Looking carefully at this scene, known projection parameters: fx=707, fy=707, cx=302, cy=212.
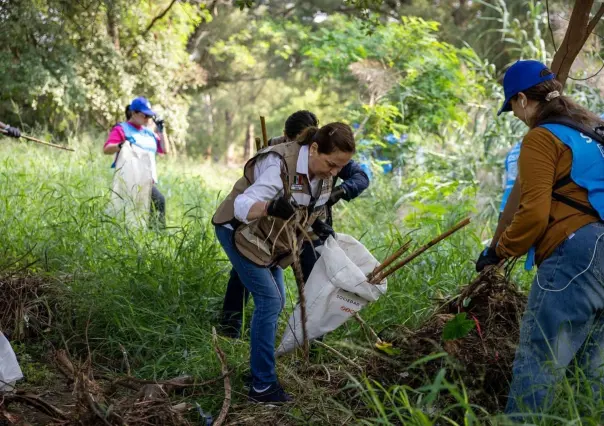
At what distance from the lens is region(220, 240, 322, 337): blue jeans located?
428cm

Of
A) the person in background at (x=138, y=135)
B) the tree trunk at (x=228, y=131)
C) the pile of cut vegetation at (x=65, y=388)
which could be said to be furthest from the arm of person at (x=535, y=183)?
the tree trunk at (x=228, y=131)

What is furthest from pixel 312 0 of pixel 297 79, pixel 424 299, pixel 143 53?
pixel 424 299

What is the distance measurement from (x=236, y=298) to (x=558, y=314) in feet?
7.15

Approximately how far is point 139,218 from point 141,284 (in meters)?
1.44

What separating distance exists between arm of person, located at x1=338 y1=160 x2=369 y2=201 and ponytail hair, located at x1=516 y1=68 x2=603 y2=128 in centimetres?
149

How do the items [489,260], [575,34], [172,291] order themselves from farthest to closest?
[172,291], [575,34], [489,260]

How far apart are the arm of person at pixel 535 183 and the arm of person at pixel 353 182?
1.57 metres

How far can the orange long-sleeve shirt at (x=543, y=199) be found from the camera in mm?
2619

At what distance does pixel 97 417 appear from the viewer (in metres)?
2.78

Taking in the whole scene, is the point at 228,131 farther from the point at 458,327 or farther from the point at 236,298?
the point at 458,327

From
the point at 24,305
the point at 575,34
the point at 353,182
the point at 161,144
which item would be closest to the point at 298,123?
the point at 353,182

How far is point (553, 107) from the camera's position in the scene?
8.98ft

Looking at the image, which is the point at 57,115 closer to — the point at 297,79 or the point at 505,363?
the point at 505,363

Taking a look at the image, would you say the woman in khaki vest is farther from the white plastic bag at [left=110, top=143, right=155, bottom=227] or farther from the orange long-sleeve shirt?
the white plastic bag at [left=110, top=143, right=155, bottom=227]
